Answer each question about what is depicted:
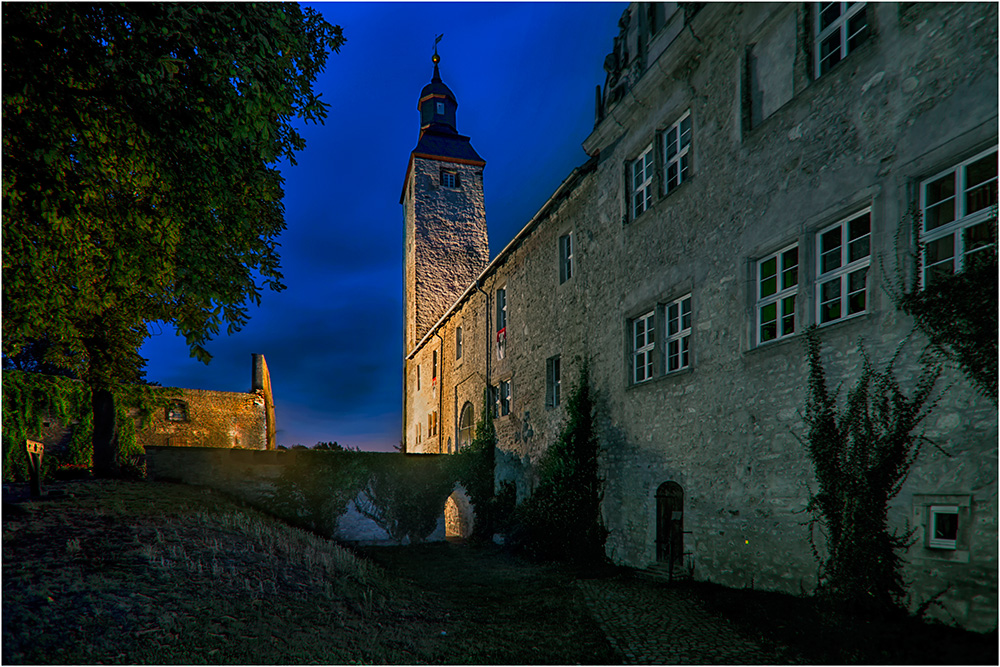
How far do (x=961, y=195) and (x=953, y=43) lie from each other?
1.55m

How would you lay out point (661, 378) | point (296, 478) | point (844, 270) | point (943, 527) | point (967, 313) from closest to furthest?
1. point (967, 313)
2. point (943, 527)
3. point (844, 270)
4. point (661, 378)
5. point (296, 478)

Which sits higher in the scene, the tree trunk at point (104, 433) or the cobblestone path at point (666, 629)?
the tree trunk at point (104, 433)

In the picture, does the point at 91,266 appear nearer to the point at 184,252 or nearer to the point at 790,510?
the point at 184,252

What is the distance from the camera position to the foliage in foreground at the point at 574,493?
12.3 metres

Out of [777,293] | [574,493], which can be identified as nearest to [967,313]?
[777,293]

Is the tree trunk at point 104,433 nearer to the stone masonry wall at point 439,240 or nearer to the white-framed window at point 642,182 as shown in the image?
the white-framed window at point 642,182

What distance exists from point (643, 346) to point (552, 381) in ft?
13.9

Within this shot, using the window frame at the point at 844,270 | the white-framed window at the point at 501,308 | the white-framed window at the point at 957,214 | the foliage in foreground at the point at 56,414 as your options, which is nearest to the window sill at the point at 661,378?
the window frame at the point at 844,270

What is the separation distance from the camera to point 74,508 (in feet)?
31.4

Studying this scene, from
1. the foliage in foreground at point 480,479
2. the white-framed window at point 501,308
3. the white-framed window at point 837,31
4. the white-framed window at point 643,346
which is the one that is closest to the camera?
the white-framed window at point 837,31

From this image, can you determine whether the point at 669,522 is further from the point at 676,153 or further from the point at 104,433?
the point at 104,433

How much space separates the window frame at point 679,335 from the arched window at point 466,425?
11587 mm

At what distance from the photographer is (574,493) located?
12516mm

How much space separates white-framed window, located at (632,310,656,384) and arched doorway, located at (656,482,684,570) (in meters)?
2.16
